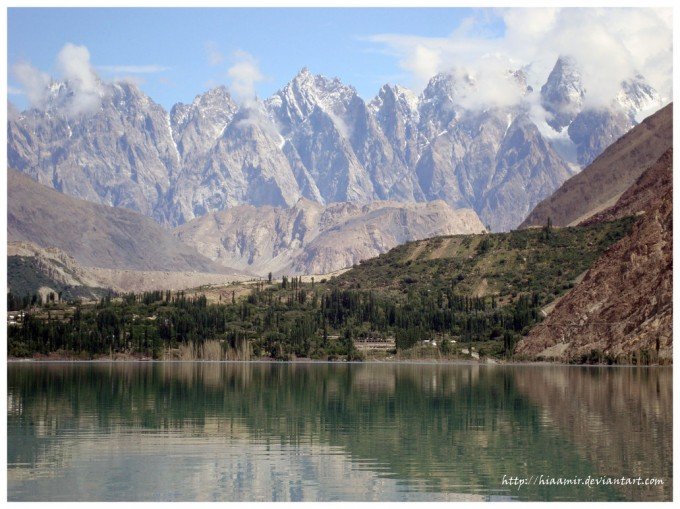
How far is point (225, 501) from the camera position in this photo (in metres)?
78.8

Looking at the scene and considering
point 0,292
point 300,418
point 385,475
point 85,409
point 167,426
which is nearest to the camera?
point 385,475

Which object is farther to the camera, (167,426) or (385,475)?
(167,426)

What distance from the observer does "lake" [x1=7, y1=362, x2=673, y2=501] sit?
83.2 m

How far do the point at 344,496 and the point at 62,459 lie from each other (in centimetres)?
2649

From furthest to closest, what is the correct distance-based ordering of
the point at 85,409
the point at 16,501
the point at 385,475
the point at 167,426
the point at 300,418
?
1. the point at 85,409
2. the point at 300,418
3. the point at 167,426
4. the point at 385,475
5. the point at 16,501

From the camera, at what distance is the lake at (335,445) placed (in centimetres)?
8319

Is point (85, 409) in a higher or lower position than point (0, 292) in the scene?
lower

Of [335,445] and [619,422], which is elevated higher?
[619,422]

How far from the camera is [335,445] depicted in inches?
4208

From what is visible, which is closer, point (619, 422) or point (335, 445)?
point (335, 445)

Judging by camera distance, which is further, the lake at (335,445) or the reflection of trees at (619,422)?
the reflection of trees at (619,422)

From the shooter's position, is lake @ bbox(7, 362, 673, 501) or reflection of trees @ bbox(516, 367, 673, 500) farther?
reflection of trees @ bbox(516, 367, 673, 500)

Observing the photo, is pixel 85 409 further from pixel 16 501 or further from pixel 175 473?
pixel 16 501

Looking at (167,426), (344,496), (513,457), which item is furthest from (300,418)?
(344,496)
